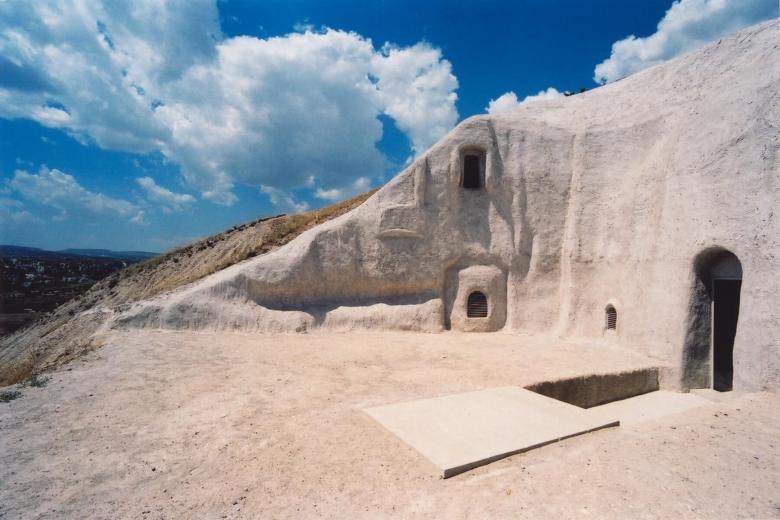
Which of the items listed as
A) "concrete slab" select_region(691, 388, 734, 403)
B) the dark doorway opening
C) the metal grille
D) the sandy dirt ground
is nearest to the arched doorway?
the dark doorway opening

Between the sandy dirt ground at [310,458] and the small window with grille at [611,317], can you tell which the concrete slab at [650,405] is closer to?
the sandy dirt ground at [310,458]

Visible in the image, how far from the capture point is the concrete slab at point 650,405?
8.01 meters

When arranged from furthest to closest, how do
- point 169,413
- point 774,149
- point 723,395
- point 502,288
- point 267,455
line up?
point 502,288 < point 723,395 < point 774,149 < point 169,413 < point 267,455

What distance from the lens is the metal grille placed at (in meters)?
13.7

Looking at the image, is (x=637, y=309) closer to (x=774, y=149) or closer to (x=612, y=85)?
(x=774, y=149)

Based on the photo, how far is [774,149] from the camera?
828cm

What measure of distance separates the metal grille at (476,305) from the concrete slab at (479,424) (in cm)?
677

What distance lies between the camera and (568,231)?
13594 mm

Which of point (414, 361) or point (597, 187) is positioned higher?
point (597, 187)

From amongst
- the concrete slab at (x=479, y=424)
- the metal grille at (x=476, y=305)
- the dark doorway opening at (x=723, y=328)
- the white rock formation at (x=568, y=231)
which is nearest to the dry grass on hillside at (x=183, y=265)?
the white rock formation at (x=568, y=231)

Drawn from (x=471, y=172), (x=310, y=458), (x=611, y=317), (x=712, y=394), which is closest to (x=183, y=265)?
(x=471, y=172)

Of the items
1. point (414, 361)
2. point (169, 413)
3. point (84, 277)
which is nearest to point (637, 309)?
point (414, 361)

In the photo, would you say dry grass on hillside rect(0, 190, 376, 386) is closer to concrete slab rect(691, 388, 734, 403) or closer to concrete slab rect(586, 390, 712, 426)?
concrete slab rect(586, 390, 712, 426)

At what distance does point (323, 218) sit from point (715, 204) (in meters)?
14.7
